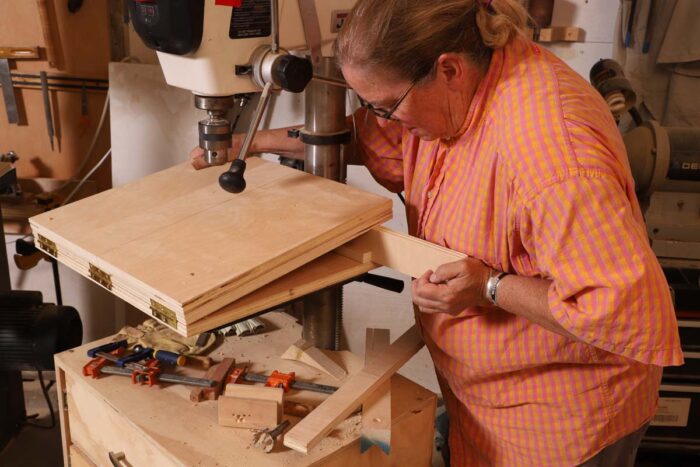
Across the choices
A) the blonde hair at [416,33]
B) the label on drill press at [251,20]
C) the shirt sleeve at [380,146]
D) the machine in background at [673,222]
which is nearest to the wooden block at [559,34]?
the machine in background at [673,222]

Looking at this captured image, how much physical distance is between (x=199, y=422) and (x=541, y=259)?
623 millimetres

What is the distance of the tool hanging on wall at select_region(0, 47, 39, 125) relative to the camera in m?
2.22

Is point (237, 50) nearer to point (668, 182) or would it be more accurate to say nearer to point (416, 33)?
point (416, 33)

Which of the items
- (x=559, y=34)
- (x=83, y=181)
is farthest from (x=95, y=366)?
(x=559, y=34)

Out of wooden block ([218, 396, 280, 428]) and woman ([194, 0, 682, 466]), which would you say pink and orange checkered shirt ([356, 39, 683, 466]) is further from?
wooden block ([218, 396, 280, 428])

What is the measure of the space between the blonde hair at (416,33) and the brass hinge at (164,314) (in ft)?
1.46

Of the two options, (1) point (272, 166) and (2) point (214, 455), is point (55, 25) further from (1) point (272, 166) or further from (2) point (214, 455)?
(2) point (214, 455)

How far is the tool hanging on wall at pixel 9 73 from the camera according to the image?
2221mm

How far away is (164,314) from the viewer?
97cm

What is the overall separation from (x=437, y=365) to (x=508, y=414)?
159mm

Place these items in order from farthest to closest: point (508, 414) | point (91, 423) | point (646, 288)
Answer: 1. point (91, 423)
2. point (508, 414)
3. point (646, 288)

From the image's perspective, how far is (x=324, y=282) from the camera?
1.11 metres

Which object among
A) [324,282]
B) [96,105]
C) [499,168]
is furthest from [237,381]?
[96,105]

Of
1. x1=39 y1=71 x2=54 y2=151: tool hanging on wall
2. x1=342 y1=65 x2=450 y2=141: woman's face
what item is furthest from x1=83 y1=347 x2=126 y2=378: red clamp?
x1=39 y1=71 x2=54 y2=151: tool hanging on wall
